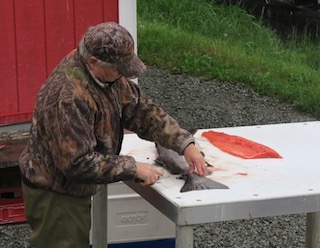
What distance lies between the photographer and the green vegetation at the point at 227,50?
9.41 meters

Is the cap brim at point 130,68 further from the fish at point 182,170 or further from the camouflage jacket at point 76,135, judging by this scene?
the fish at point 182,170

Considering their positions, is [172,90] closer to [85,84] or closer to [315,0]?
[315,0]

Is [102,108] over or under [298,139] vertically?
over

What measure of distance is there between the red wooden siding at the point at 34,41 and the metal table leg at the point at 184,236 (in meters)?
3.07

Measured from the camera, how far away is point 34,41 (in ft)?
21.0

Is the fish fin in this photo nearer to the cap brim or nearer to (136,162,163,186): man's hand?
(136,162,163,186): man's hand

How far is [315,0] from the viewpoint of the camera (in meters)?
12.7

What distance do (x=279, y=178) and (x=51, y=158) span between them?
3.02 feet

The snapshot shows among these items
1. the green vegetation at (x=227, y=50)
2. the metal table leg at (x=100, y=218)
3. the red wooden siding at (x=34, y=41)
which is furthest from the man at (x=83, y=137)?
the green vegetation at (x=227, y=50)

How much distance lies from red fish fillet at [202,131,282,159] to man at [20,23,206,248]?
0.30 metres

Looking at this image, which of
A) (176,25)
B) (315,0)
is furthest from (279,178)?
(315,0)

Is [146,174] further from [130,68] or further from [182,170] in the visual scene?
[130,68]

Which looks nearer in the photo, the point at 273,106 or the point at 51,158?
the point at 51,158

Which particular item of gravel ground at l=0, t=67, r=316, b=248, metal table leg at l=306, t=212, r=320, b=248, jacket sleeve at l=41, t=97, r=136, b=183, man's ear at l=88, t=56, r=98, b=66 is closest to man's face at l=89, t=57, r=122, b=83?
man's ear at l=88, t=56, r=98, b=66
